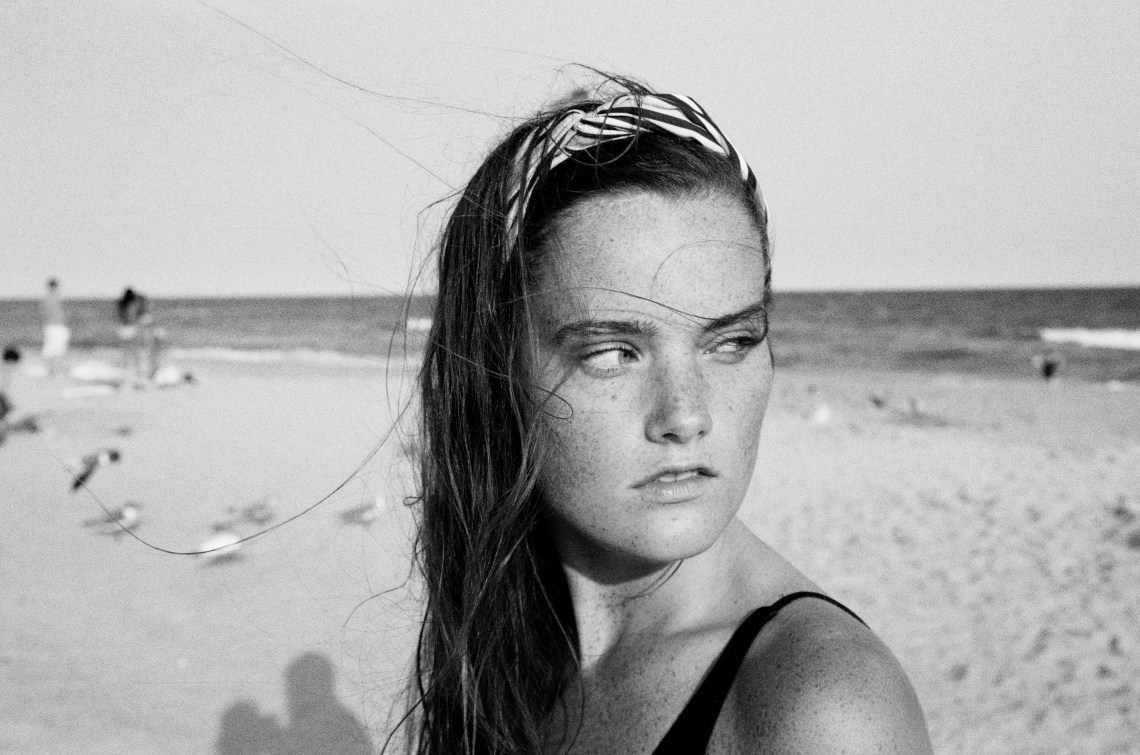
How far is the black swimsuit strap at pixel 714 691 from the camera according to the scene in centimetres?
123

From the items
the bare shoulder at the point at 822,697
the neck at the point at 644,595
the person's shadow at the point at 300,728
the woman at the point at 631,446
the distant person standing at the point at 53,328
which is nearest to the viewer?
the bare shoulder at the point at 822,697

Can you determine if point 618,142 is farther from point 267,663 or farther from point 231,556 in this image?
point 231,556

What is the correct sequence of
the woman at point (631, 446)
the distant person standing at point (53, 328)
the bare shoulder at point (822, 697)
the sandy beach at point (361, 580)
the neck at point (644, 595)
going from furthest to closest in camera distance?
the distant person standing at point (53, 328) < the sandy beach at point (361, 580) < the neck at point (644, 595) < the woman at point (631, 446) < the bare shoulder at point (822, 697)

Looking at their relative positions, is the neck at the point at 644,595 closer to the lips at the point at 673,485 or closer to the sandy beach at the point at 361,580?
the lips at the point at 673,485

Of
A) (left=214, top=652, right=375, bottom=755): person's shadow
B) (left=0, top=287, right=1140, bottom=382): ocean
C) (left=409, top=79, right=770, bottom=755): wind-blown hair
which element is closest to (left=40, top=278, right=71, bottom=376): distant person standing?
(left=0, top=287, right=1140, bottom=382): ocean

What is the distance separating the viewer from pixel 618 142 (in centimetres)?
136

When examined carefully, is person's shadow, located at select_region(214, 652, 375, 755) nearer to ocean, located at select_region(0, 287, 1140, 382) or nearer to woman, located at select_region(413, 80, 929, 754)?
woman, located at select_region(413, 80, 929, 754)

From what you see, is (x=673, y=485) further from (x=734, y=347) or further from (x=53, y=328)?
(x=53, y=328)

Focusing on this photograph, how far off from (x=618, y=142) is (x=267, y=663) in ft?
12.7

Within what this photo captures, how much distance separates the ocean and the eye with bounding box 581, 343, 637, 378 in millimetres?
9361

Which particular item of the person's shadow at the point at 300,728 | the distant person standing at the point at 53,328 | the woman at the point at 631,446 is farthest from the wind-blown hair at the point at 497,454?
the distant person standing at the point at 53,328

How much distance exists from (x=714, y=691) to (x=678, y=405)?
442 millimetres

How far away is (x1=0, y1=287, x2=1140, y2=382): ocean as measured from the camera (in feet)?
66.7

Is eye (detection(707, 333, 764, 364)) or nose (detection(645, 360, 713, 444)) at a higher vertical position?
eye (detection(707, 333, 764, 364))
